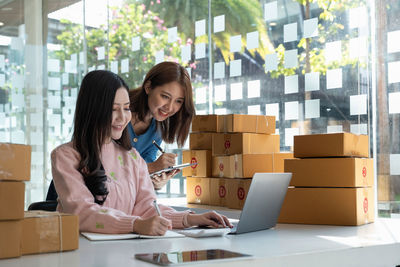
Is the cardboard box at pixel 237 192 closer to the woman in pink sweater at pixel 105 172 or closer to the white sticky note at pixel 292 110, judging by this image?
the white sticky note at pixel 292 110

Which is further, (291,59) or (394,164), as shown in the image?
(291,59)

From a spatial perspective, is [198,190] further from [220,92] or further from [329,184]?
[329,184]

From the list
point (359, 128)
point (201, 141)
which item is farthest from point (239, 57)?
point (359, 128)

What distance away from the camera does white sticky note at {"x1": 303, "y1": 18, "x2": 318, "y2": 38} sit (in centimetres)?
296

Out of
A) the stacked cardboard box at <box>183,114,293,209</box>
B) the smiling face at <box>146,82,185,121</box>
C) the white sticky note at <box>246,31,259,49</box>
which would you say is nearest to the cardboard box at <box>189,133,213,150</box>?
the stacked cardboard box at <box>183,114,293,209</box>

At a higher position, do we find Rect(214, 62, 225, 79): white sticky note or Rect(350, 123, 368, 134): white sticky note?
Rect(214, 62, 225, 79): white sticky note

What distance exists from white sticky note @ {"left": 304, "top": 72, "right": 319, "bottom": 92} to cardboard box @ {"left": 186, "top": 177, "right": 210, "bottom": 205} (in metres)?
0.78

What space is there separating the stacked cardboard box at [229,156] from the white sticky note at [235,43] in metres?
0.69

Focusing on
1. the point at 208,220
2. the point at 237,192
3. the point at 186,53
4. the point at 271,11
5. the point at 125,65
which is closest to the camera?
the point at 208,220

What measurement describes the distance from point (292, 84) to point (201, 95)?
1.00 meters

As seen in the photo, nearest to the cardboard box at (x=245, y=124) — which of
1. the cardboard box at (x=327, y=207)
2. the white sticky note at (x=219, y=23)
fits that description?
the cardboard box at (x=327, y=207)

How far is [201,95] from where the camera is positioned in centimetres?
393

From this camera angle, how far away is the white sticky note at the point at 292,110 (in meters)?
3.05

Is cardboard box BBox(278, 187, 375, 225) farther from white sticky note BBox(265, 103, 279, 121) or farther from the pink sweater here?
white sticky note BBox(265, 103, 279, 121)
